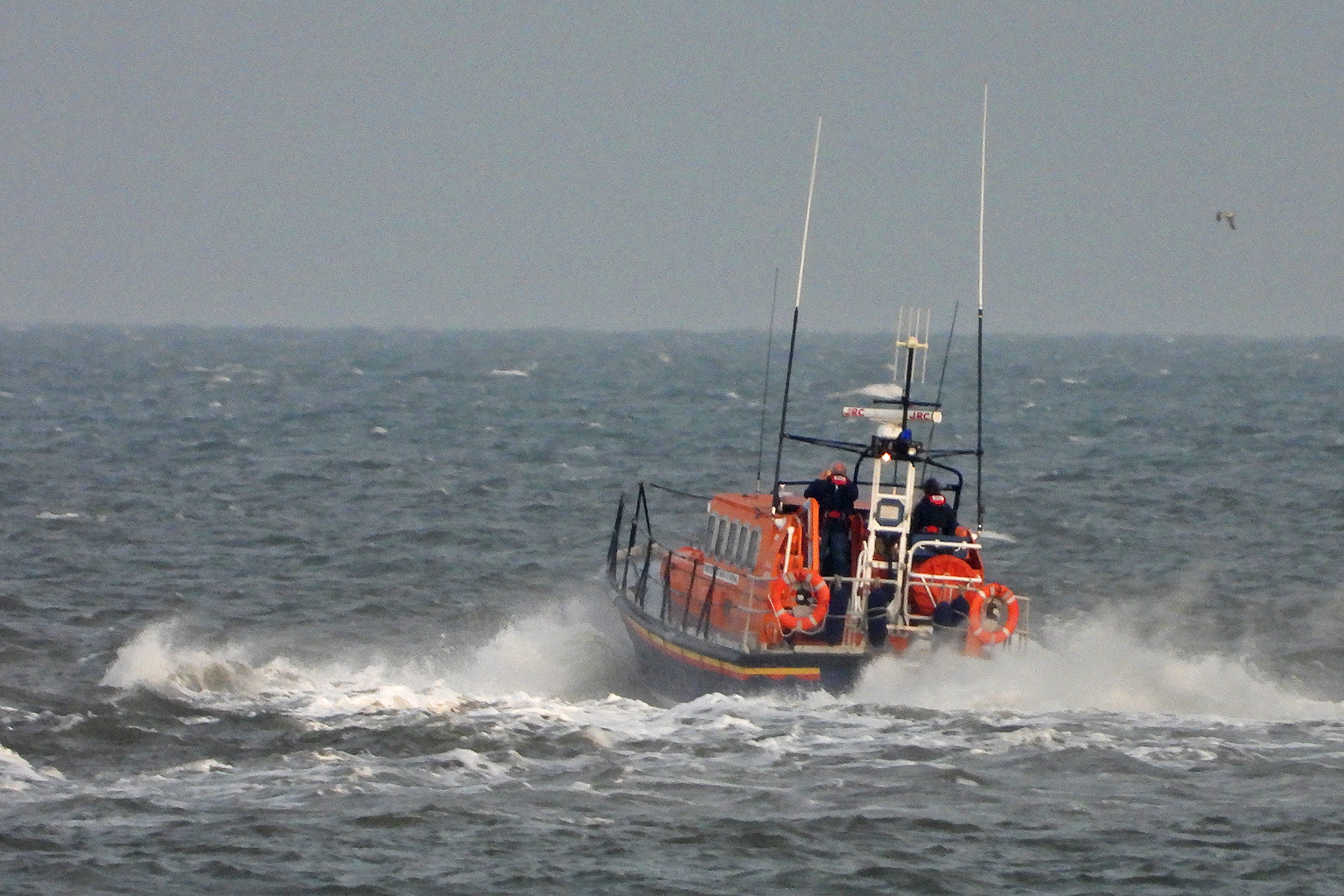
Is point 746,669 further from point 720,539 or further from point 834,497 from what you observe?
point 720,539

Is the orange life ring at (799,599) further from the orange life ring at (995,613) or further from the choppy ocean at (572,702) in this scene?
the orange life ring at (995,613)

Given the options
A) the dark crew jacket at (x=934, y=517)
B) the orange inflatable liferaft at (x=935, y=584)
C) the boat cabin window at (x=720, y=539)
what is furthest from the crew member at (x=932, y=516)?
the boat cabin window at (x=720, y=539)

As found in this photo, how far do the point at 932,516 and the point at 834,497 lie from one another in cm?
107

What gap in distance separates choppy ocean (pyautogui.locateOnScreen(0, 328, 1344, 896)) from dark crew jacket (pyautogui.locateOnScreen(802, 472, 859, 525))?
1.85m

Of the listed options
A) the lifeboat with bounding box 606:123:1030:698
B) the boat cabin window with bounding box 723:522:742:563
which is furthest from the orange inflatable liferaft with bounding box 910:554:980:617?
the boat cabin window with bounding box 723:522:742:563

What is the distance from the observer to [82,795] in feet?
54.3

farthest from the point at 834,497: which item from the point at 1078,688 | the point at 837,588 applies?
the point at 1078,688

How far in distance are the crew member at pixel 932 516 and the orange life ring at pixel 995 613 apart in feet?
2.99

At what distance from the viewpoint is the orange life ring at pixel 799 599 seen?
1994 cm

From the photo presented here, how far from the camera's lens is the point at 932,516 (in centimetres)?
2081

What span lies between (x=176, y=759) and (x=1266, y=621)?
15.1m

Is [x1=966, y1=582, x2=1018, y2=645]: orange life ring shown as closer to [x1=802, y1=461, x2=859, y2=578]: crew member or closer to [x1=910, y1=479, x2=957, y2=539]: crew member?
[x1=910, y1=479, x2=957, y2=539]: crew member

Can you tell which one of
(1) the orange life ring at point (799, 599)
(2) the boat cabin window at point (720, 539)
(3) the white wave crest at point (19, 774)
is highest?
(2) the boat cabin window at point (720, 539)

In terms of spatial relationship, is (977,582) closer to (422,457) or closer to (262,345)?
(422,457)
